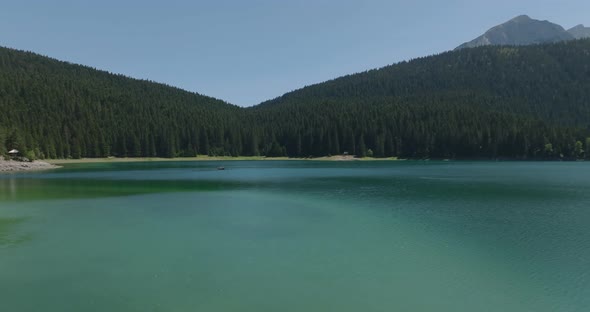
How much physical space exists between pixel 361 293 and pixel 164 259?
1082 centimetres

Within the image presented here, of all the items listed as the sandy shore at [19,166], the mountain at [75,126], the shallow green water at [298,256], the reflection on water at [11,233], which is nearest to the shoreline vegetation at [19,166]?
the sandy shore at [19,166]

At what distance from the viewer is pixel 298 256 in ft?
74.4

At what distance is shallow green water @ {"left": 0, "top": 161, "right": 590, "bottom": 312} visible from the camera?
16281 mm

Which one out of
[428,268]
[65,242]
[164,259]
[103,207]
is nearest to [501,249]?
[428,268]

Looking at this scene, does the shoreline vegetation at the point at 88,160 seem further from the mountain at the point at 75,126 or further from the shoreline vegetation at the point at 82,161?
the mountain at the point at 75,126

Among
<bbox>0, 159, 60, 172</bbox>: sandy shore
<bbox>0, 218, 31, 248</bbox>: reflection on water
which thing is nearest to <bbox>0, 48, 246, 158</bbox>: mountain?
<bbox>0, 159, 60, 172</bbox>: sandy shore

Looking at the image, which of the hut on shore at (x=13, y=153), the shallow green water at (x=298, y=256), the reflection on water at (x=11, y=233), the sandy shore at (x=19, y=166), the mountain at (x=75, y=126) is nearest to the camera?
the shallow green water at (x=298, y=256)

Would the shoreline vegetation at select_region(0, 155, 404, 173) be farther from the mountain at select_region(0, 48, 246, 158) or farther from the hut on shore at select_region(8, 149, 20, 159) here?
the hut on shore at select_region(8, 149, 20, 159)

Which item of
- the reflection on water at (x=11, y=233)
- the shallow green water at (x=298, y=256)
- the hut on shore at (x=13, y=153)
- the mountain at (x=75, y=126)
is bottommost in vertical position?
the shallow green water at (x=298, y=256)

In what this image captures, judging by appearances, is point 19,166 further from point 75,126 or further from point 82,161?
point 75,126

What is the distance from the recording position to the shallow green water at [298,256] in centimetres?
→ 1628

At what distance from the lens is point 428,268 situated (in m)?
20.3

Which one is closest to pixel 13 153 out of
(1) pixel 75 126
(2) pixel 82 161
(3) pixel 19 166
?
(3) pixel 19 166

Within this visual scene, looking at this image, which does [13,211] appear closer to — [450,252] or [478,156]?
[450,252]
